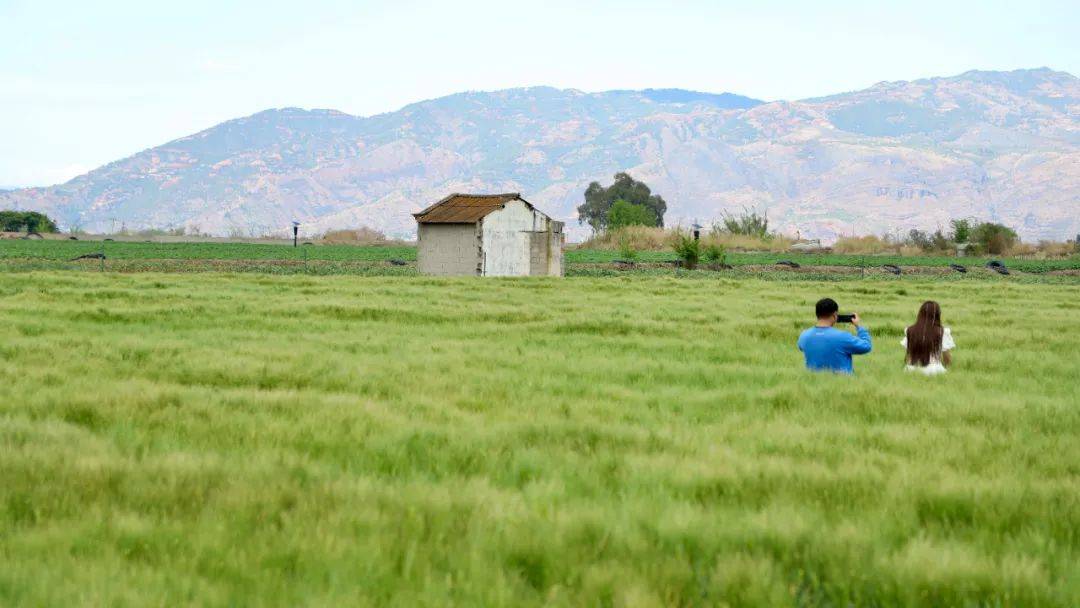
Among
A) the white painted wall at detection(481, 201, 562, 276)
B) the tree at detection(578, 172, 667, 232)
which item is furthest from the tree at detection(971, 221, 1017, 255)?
the tree at detection(578, 172, 667, 232)

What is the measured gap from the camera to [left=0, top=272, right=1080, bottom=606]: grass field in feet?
15.5

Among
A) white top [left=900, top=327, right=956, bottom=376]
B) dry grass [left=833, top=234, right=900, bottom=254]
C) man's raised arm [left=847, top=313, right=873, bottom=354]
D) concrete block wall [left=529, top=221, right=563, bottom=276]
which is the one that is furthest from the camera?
dry grass [left=833, top=234, right=900, bottom=254]

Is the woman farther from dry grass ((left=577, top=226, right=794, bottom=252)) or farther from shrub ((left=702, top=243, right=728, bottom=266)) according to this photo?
dry grass ((left=577, top=226, right=794, bottom=252))

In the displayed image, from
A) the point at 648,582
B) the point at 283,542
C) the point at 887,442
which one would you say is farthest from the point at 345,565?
the point at 887,442

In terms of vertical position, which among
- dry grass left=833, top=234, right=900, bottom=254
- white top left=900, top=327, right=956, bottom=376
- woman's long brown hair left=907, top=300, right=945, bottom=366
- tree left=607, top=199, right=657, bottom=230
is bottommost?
white top left=900, top=327, right=956, bottom=376

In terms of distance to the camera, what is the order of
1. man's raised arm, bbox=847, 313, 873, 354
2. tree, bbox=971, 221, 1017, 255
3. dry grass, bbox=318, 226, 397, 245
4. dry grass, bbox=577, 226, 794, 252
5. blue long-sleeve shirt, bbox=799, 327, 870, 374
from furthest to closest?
1. dry grass, bbox=318, 226, 397, 245
2. dry grass, bbox=577, 226, 794, 252
3. tree, bbox=971, 221, 1017, 255
4. blue long-sleeve shirt, bbox=799, 327, 870, 374
5. man's raised arm, bbox=847, 313, 873, 354

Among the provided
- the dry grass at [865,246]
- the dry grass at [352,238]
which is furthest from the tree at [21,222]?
the dry grass at [865,246]

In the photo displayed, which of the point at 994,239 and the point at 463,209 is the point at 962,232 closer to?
the point at 994,239

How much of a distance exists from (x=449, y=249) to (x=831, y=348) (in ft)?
119

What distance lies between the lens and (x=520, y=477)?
692cm

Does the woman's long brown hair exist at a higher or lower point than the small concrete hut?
lower

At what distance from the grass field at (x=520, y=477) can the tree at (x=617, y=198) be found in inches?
5836

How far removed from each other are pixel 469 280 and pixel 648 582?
3270 cm

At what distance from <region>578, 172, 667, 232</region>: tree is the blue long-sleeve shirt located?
147 meters
